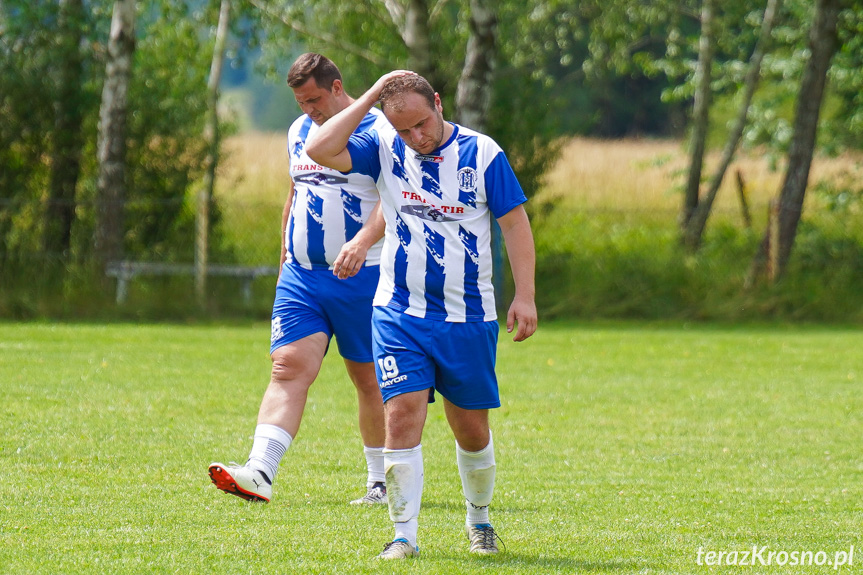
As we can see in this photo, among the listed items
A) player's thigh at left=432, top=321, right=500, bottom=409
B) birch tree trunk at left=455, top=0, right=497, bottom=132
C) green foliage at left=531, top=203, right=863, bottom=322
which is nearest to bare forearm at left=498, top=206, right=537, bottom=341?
player's thigh at left=432, top=321, right=500, bottom=409

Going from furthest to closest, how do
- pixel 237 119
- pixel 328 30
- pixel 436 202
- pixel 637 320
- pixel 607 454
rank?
pixel 328 30 → pixel 237 119 → pixel 637 320 → pixel 607 454 → pixel 436 202

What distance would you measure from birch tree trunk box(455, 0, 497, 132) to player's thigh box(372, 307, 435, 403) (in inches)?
451

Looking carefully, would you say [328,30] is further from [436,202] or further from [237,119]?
[436,202]

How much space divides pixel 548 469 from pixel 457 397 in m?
2.17

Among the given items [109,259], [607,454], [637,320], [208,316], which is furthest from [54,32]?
[607,454]

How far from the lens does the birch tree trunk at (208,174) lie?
15.5m

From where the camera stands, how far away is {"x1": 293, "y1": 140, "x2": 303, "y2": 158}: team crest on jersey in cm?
570

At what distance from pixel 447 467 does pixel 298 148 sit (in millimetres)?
2124

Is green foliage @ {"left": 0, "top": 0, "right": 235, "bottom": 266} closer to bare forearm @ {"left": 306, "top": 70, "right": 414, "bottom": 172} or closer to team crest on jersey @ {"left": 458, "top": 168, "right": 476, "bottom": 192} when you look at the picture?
bare forearm @ {"left": 306, "top": 70, "right": 414, "bottom": 172}

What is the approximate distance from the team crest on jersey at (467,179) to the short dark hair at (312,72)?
119 centimetres

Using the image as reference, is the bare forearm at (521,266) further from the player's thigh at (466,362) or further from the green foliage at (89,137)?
the green foliage at (89,137)

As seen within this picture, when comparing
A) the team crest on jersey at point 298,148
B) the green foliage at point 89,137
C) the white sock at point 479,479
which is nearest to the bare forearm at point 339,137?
the team crest on jersey at point 298,148

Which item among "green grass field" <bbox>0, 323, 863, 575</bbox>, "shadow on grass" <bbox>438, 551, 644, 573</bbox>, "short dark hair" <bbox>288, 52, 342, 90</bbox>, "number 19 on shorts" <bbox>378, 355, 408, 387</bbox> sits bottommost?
"green grass field" <bbox>0, 323, 863, 575</bbox>

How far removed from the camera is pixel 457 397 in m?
4.66
